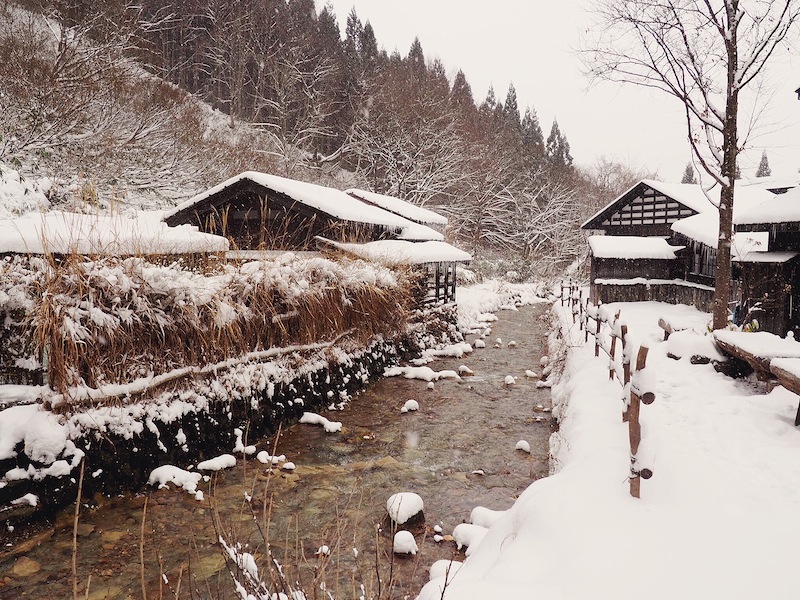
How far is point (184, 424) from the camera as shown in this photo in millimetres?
6094

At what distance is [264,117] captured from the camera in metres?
32.7

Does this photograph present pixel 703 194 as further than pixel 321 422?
Yes

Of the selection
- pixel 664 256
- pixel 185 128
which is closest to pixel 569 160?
pixel 664 256

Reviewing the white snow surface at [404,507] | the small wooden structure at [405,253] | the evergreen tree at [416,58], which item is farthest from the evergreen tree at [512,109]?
the white snow surface at [404,507]

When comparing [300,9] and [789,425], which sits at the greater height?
[300,9]

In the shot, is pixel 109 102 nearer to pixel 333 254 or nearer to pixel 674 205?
pixel 333 254

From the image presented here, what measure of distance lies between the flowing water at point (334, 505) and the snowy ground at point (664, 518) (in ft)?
2.48

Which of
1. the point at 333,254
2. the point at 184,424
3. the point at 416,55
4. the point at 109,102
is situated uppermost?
the point at 416,55

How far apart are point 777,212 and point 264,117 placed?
31.2 metres

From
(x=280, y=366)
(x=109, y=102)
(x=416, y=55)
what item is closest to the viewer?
(x=280, y=366)

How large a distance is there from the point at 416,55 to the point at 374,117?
15668 mm

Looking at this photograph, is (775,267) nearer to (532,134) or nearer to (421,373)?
(421,373)

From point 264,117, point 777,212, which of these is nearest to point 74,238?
point 777,212

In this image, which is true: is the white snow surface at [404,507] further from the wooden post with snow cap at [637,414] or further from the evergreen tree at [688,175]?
the evergreen tree at [688,175]
